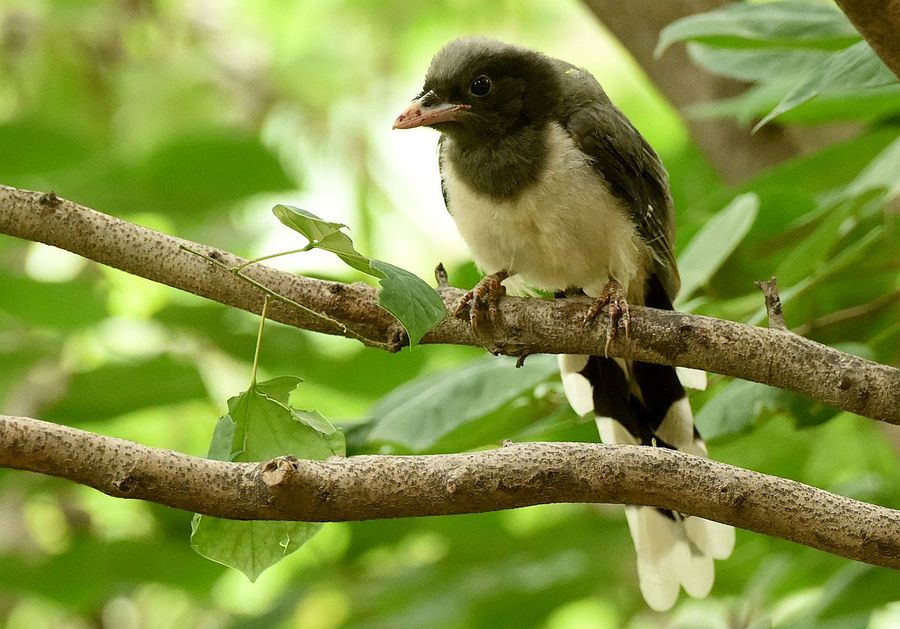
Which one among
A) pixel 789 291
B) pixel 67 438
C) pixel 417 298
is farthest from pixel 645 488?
pixel 789 291

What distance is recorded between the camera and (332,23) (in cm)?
628

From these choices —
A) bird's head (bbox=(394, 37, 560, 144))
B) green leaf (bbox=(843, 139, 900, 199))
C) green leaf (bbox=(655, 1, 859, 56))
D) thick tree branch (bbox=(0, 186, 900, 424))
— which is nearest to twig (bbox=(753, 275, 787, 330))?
thick tree branch (bbox=(0, 186, 900, 424))

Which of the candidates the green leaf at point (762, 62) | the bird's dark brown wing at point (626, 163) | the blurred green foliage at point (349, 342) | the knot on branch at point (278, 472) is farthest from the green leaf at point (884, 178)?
the knot on branch at point (278, 472)

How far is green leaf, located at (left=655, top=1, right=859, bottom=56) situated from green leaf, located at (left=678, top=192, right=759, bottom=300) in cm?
41

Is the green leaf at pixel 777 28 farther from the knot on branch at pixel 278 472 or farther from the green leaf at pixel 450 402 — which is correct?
the knot on branch at pixel 278 472

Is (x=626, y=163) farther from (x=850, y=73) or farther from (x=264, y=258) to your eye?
(x=264, y=258)

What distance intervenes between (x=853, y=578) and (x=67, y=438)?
7.42 feet

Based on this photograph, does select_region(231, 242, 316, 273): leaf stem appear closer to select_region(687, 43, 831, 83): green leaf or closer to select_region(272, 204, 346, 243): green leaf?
select_region(272, 204, 346, 243): green leaf

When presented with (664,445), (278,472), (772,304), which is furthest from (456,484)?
(664,445)

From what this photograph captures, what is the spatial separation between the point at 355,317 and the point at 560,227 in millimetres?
933

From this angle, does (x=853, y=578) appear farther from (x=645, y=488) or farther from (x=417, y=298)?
(x=417, y=298)

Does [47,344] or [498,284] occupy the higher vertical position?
[47,344]

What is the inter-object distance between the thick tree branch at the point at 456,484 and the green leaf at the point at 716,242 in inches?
36.3

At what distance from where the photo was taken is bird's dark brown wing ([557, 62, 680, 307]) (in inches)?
119
